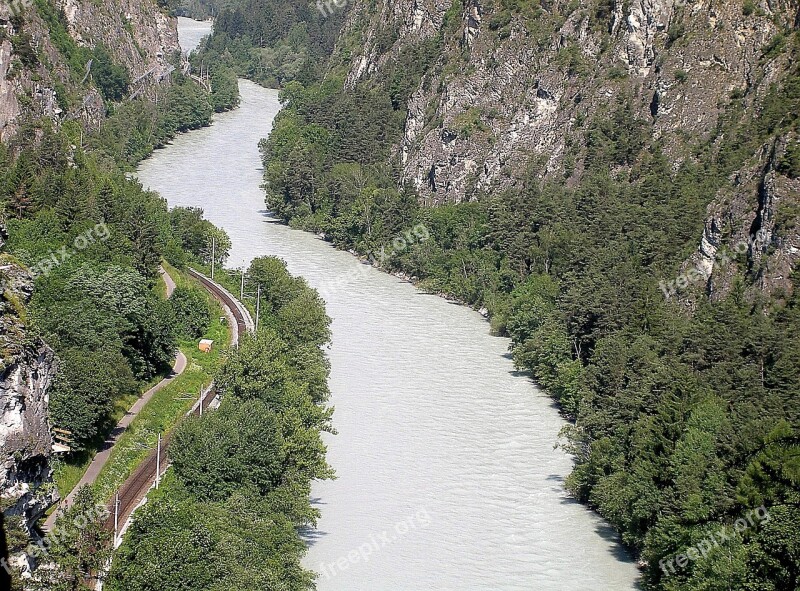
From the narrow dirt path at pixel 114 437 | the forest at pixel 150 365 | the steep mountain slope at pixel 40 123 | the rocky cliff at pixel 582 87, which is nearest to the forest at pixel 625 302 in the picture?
the rocky cliff at pixel 582 87

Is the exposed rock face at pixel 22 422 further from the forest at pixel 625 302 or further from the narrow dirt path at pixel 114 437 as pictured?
the forest at pixel 625 302

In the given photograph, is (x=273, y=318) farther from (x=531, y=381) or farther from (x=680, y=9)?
(x=680, y=9)

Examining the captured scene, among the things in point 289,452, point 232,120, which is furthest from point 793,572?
point 232,120

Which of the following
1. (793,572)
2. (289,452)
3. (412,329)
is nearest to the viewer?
(793,572)

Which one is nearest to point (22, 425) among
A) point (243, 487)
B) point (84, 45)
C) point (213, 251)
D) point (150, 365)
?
point (243, 487)

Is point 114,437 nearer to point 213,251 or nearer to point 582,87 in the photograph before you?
point 213,251


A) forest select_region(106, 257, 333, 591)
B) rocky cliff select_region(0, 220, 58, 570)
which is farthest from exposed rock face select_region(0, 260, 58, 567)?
forest select_region(106, 257, 333, 591)
